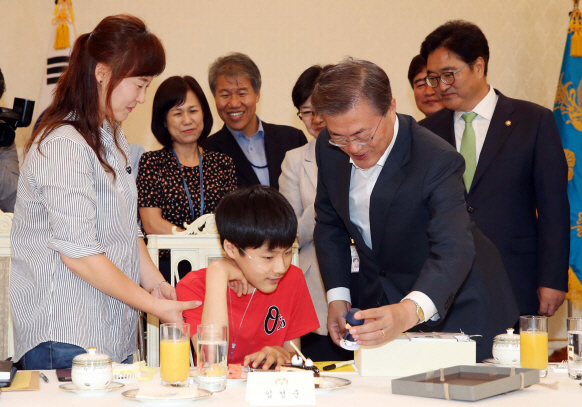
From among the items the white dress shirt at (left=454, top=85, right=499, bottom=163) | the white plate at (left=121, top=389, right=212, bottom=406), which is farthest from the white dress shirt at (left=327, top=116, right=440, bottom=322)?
the white dress shirt at (left=454, top=85, right=499, bottom=163)

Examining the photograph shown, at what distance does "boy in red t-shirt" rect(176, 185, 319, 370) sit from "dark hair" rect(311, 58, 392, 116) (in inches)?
14.7

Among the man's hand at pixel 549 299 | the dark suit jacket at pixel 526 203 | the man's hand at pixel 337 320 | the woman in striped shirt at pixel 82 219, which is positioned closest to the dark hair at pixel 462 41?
the dark suit jacket at pixel 526 203

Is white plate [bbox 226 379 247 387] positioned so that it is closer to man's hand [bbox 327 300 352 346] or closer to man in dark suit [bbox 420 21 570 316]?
man's hand [bbox 327 300 352 346]

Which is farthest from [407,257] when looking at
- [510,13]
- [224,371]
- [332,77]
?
[510,13]

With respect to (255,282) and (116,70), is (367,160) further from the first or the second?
(116,70)

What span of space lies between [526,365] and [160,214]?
1744mm

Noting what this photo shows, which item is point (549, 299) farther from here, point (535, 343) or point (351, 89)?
point (351, 89)

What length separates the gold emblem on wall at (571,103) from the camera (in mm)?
4160

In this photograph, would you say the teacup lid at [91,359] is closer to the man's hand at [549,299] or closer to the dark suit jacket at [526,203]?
the dark suit jacket at [526,203]

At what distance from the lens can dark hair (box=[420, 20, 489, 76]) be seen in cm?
289

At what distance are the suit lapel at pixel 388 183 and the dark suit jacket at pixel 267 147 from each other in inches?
56.6

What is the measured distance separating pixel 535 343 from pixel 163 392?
0.90 metres

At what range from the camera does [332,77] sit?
1812 mm

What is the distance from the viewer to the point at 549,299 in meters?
2.64
